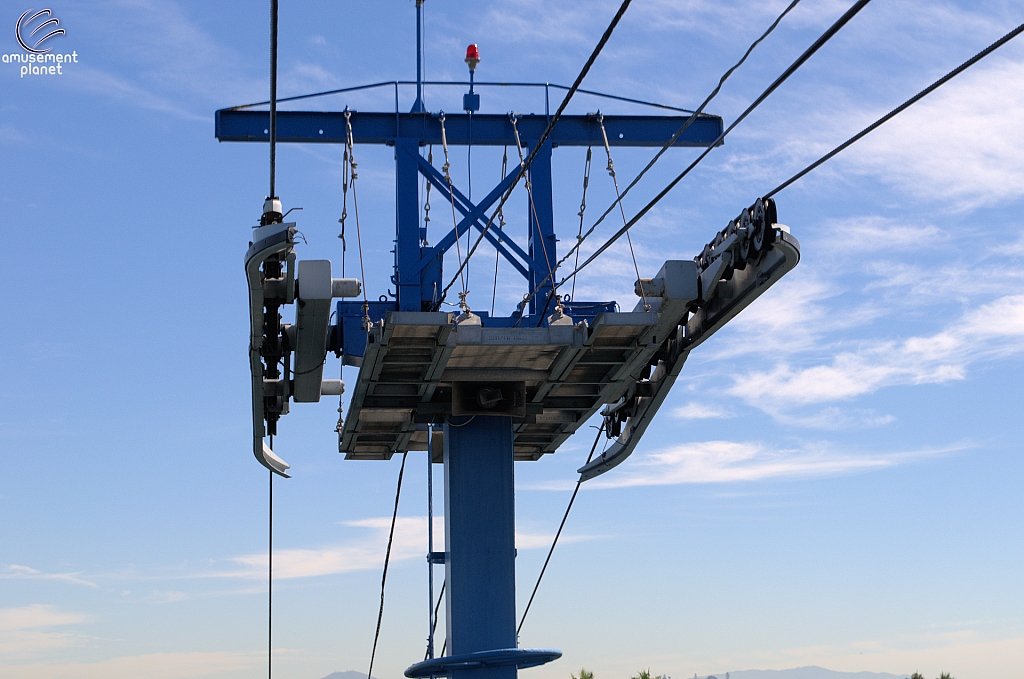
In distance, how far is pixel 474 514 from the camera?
955 inches

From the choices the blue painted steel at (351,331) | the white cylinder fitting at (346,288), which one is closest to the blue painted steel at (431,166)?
the blue painted steel at (351,331)

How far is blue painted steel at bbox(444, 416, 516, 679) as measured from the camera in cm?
2366

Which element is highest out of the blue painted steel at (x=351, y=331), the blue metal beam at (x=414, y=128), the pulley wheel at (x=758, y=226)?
the blue metal beam at (x=414, y=128)

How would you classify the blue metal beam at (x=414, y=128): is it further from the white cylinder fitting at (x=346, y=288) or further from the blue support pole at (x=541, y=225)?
the white cylinder fitting at (x=346, y=288)

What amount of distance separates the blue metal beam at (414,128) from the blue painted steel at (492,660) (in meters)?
9.77

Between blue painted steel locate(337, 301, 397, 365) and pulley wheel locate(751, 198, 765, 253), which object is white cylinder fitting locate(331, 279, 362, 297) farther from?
pulley wheel locate(751, 198, 765, 253)

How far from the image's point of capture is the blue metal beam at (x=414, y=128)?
2483cm

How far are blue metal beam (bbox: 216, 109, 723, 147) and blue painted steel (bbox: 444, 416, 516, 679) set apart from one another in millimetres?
5587

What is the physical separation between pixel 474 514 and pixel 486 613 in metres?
1.86

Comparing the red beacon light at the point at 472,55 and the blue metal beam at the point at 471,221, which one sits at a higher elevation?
the red beacon light at the point at 472,55

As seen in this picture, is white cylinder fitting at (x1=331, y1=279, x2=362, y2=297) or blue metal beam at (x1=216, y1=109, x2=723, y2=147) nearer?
white cylinder fitting at (x1=331, y1=279, x2=362, y2=297)

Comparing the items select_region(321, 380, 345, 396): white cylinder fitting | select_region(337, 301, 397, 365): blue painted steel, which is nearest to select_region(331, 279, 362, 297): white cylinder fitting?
select_region(337, 301, 397, 365): blue painted steel

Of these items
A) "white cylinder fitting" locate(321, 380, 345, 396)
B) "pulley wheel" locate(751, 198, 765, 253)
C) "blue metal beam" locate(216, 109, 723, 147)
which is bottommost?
"white cylinder fitting" locate(321, 380, 345, 396)

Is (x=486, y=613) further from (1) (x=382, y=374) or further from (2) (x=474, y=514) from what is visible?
(1) (x=382, y=374)
